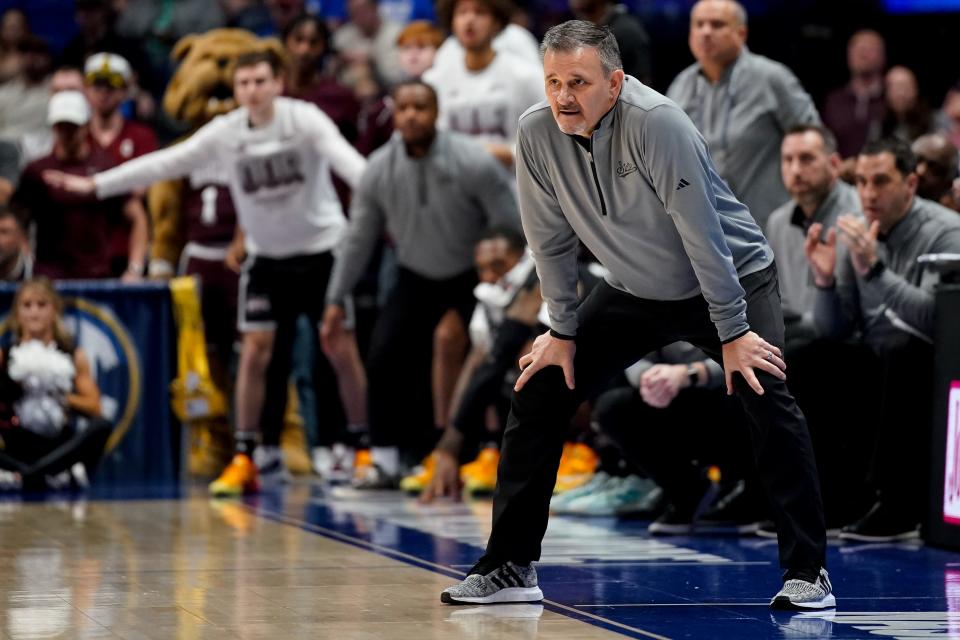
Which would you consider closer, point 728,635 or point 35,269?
point 728,635

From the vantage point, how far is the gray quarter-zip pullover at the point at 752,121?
25.6ft

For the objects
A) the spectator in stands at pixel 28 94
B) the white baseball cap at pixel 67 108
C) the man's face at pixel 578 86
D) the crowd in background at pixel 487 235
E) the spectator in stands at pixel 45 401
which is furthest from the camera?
the spectator in stands at pixel 28 94

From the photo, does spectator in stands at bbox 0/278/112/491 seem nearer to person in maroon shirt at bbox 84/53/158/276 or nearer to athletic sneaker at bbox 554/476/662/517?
person in maroon shirt at bbox 84/53/158/276

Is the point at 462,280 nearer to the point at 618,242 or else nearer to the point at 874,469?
the point at 874,469

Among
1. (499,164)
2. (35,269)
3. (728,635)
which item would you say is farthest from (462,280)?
(728,635)

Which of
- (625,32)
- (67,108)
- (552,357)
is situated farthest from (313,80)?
(552,357)

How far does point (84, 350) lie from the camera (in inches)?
392

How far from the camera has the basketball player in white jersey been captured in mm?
9469

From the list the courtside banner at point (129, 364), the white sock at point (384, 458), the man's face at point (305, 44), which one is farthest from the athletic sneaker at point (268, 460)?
the man's face at point (305, 44)

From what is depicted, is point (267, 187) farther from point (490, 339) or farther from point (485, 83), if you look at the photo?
point (490, 339)

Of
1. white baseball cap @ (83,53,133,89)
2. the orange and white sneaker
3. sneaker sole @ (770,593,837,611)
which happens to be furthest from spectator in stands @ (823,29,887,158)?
sneaker sole @ (770,593,837,611)

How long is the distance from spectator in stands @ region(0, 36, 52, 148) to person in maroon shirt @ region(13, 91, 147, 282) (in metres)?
1.47

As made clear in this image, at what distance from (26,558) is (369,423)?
326 cm

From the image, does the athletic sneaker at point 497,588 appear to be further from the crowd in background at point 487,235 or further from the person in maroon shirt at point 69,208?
the person in maroon shirt at point 69,208
